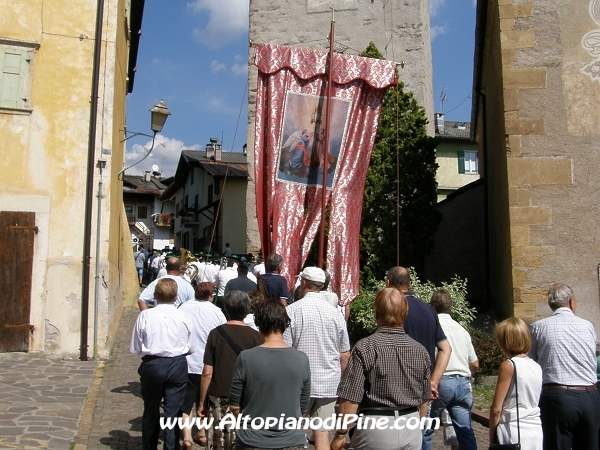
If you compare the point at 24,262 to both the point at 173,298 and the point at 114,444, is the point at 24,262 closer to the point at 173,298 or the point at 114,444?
the point at 114,444

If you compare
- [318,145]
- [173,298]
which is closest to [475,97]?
[318,145]

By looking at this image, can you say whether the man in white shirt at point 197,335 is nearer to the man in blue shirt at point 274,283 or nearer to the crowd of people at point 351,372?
the crowd of people at point 351,372

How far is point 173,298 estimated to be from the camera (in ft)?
18.9

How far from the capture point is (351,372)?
3924 millimetres

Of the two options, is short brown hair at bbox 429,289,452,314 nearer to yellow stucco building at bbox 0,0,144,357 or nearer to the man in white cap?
the man in white cap

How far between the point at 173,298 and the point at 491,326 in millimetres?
7749

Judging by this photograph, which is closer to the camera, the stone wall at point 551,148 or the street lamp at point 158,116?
the stone wall at point 551,148

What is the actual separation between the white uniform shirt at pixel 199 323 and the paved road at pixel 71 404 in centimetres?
108

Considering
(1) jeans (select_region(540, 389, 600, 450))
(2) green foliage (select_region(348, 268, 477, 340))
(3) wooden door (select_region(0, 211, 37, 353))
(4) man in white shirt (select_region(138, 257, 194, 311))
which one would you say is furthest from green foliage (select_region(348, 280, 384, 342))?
(1) jeans (select_region(540, 389, 600, 450))

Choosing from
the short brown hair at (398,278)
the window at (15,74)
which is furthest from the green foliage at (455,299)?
the window at (15,74)

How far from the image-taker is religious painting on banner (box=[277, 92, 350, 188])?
8.48 m

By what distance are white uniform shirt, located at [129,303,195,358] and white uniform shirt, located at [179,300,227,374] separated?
33cm

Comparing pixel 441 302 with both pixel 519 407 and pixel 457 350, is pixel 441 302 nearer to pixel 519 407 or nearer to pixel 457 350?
pixel 457 350

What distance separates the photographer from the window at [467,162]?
35.2 m
